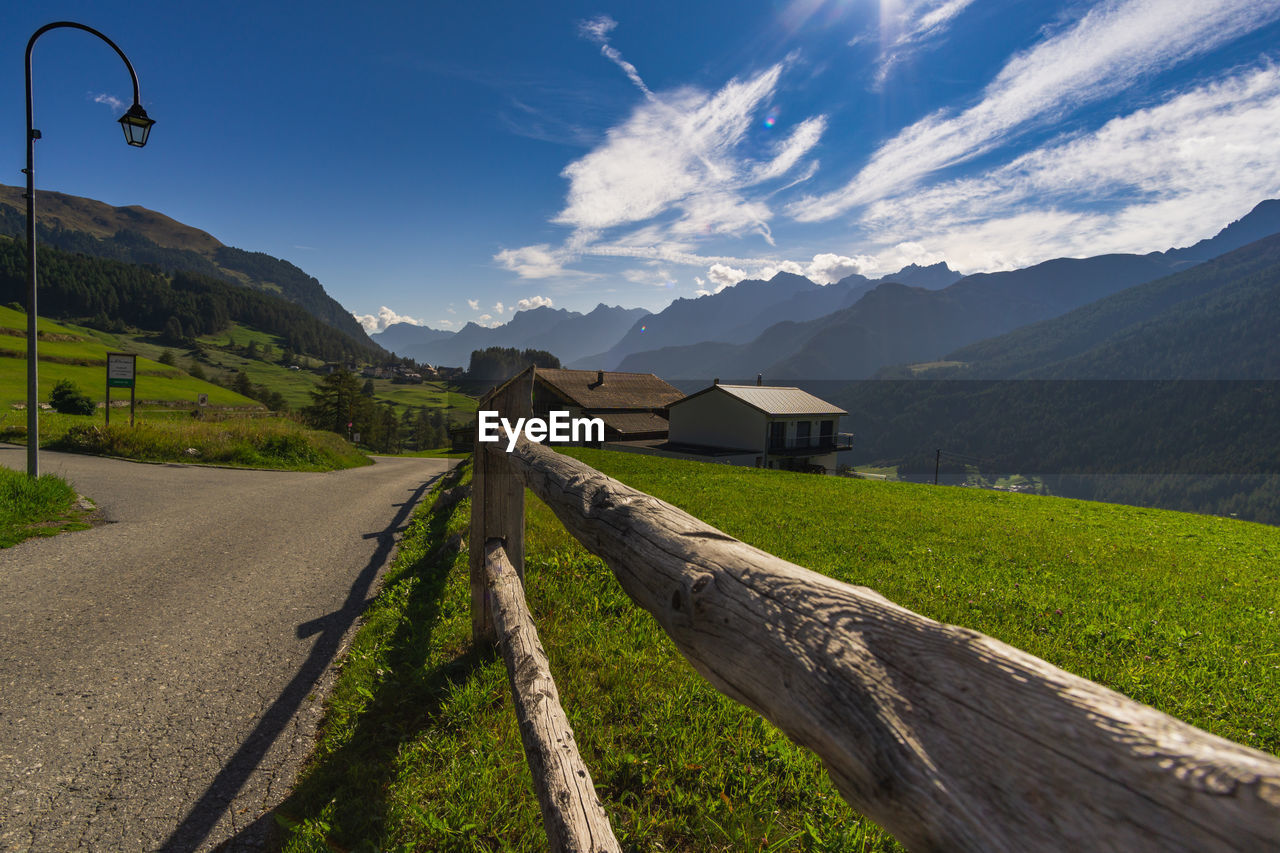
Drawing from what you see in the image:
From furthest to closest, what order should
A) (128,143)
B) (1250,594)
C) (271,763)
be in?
(128,143) < (1250,594) < (271,763)

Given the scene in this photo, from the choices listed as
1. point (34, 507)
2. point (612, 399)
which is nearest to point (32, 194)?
point (34, 507)

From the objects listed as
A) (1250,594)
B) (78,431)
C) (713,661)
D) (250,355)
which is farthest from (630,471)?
(250,355)

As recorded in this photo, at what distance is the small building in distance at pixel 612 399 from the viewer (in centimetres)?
4056

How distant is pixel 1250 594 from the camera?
689 cm

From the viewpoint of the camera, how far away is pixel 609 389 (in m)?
47.1

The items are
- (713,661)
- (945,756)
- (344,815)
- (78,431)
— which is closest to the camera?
(945,756)

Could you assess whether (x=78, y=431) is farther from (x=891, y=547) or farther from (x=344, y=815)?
(x=891, y=547)

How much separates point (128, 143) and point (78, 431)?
32.6 ft

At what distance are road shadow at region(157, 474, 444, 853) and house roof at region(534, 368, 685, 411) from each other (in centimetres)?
3522

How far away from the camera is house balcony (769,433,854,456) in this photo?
4238 centimetres

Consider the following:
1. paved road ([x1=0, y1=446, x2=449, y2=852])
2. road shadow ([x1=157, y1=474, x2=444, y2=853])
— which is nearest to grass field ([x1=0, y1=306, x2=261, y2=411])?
paved road ([x1=0, y1=446, x2=449, y2=852])

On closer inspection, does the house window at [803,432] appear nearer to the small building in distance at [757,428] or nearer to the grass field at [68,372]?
the small building in distance at [757,428]

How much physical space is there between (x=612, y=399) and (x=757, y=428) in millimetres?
12944

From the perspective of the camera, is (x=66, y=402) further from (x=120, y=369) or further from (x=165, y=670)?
(x=165, y=670)
